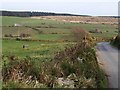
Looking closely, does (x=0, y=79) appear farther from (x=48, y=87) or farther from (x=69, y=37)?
(x=69, y=37)

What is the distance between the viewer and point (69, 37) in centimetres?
6456

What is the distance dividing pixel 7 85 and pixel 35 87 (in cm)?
78

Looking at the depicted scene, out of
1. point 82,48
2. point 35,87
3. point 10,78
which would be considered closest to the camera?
point 35,87

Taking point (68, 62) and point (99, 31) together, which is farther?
point (99, 31)

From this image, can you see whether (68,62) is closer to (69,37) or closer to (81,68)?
(81,68)

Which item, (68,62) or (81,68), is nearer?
(81,68)

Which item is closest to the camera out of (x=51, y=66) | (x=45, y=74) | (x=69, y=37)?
(x=45, y=74)

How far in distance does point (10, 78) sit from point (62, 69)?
335cm

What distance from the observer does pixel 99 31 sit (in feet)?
262

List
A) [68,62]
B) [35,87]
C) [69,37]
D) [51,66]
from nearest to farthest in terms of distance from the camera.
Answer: [35,87] < [51,66] < [68,62] < [69,37]

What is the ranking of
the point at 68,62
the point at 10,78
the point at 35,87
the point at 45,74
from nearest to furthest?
the point at 35,87 → the point at 10,78 → the point at 45,74 → the point at 68,62

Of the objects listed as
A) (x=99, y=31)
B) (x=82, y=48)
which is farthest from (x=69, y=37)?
(x=82, y=48)

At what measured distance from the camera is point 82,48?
71.9 feet

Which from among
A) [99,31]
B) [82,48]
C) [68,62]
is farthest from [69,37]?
[68,62]
